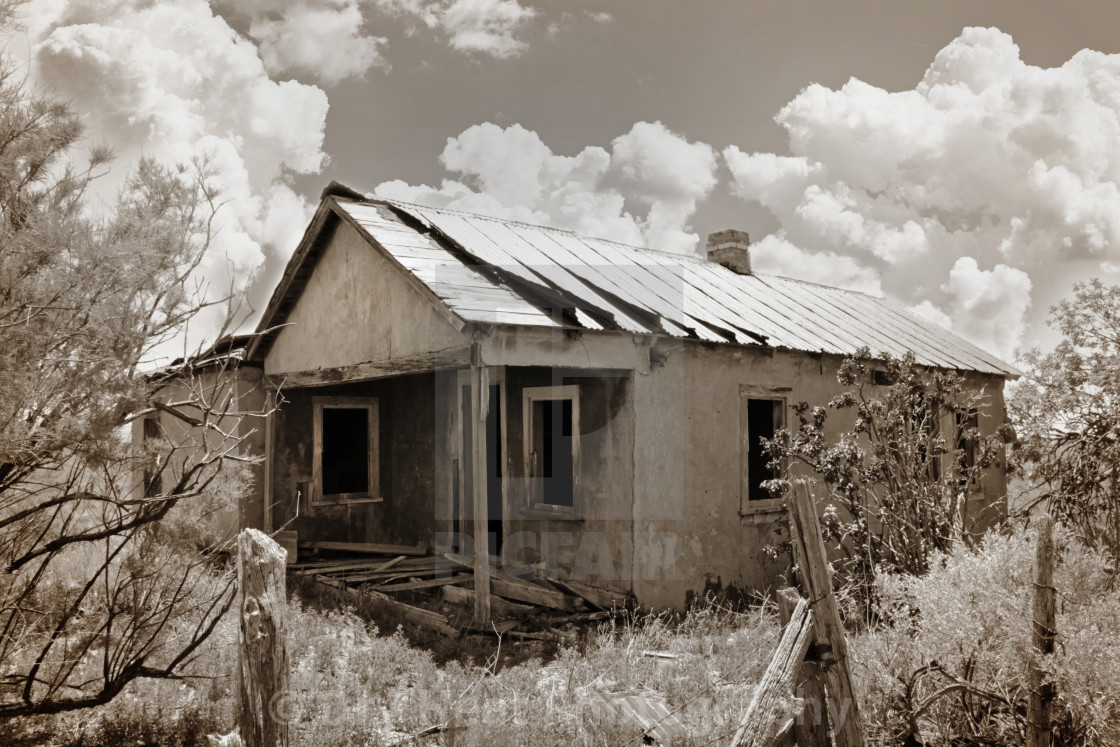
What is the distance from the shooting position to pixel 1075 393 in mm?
7137

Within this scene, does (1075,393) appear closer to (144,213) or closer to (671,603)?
(671,603)

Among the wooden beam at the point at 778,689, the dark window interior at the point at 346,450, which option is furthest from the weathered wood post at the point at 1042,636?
the dark window interior at the point at 346,450

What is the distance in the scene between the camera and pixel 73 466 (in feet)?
17.0

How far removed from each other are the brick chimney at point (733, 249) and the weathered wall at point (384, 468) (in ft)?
20.2

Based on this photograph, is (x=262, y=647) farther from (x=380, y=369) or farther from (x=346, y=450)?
(x=346, y=450)

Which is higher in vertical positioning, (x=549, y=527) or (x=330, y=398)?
(x=330, y=398)

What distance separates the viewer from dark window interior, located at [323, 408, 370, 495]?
12.1 m

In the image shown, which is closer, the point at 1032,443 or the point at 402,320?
the point at 1032,443

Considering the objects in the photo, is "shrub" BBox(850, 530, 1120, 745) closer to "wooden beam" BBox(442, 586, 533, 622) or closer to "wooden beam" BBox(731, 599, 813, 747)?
"wooden beam" BBox(731, 599, 813, 747)

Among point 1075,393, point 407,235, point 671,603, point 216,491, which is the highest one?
point 407,235

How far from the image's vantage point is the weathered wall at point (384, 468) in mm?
11375

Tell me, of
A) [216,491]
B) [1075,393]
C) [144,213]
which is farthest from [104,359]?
[1075,393]

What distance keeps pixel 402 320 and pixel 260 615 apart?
559 cm

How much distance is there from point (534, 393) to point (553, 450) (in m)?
0.79
